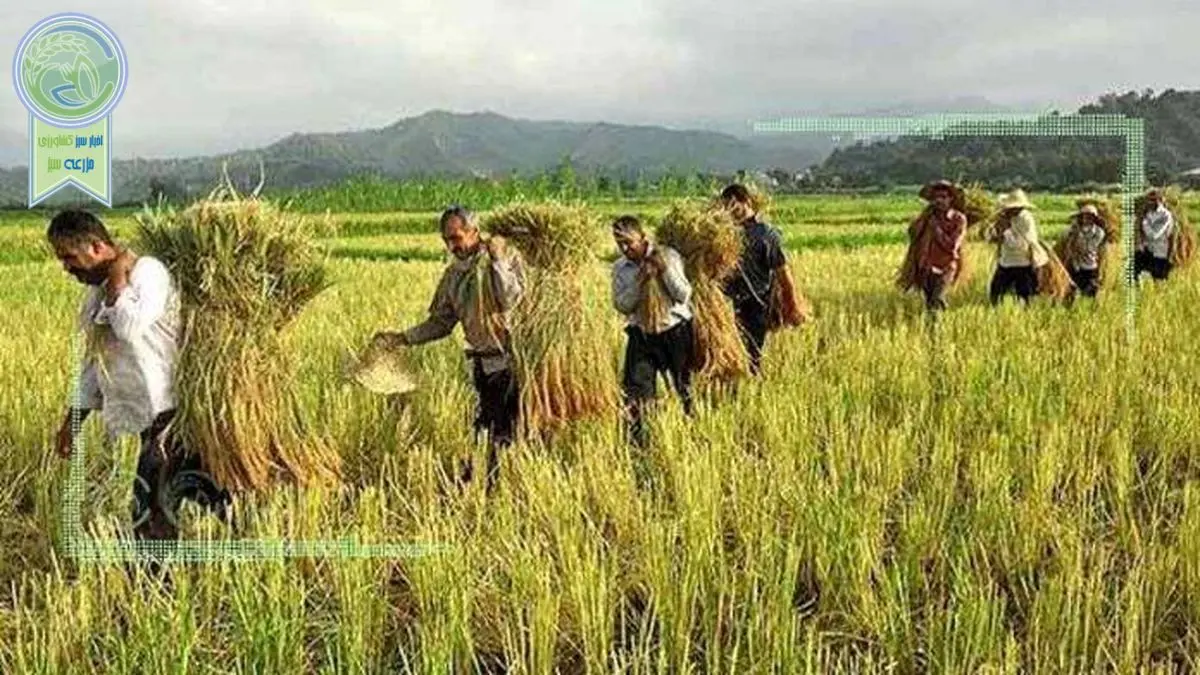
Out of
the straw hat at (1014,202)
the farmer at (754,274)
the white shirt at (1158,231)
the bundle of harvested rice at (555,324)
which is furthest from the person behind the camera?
the white shirt at (1158,231)

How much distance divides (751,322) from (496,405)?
233 centimetres

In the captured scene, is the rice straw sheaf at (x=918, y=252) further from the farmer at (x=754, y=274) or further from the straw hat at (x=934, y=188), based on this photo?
the farmer at (x=754, y=274)

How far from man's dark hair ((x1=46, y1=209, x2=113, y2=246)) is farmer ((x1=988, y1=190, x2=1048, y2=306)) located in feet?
23.9

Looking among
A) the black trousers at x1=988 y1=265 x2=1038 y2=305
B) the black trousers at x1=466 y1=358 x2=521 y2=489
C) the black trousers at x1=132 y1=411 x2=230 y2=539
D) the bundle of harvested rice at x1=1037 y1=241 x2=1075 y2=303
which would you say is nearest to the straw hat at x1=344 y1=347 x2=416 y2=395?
the black trousers at x1=466 y1=358 x2=521 y2=489

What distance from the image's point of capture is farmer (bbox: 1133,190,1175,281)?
10.8m

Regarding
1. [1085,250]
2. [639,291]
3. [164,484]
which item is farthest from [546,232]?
A: [1085,250]

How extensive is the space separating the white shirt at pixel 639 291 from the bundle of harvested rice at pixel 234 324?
2061mm

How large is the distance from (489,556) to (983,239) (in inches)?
305

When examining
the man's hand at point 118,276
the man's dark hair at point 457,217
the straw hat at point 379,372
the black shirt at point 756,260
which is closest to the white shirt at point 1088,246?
the black shirt at point 756,260

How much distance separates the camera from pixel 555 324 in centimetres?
510

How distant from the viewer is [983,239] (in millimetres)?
10250

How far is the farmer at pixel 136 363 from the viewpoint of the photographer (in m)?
3.67

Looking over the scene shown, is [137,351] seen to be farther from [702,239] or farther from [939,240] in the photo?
[939,240]

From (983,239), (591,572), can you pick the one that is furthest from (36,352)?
(983,239)
